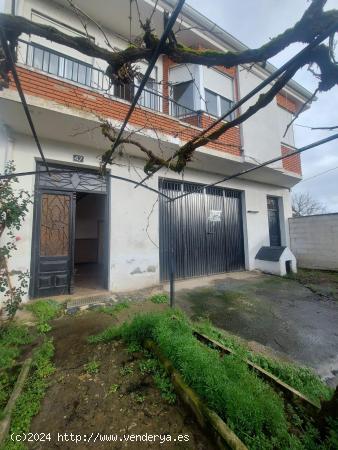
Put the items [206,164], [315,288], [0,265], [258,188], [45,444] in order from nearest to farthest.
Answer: [45,444]
[0,265]
[315,288]
[206,164]
[258,188]

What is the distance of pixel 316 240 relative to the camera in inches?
333

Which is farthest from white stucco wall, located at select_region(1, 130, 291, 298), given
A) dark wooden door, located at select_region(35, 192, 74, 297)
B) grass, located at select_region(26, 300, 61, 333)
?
grass, located at select_region(26, 300, 61, 333)

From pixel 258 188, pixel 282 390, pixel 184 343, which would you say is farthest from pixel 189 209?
pixel 282 390

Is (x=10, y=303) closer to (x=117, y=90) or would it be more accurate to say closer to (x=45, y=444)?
(x=45, y=444)

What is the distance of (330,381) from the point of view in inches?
91.1

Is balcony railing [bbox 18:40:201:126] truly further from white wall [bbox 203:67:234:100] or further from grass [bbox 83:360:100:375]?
grass [bbox 83:360:100:375]

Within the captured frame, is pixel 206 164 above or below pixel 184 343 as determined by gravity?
above

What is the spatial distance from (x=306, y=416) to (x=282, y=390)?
272 millimetres

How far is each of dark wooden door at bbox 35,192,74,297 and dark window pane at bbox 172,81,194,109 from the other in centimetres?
469

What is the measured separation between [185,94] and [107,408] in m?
7.82

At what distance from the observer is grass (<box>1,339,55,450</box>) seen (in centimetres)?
176

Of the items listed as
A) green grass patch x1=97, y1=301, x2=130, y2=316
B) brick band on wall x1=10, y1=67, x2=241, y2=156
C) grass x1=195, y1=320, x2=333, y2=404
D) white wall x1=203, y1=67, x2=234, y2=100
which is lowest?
grass x1=195, y1=320, x2=333, y2=404

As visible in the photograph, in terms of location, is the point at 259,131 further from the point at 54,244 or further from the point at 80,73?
the point at 54,244

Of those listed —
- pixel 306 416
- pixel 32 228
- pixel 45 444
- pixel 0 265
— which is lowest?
pixel 45 444
